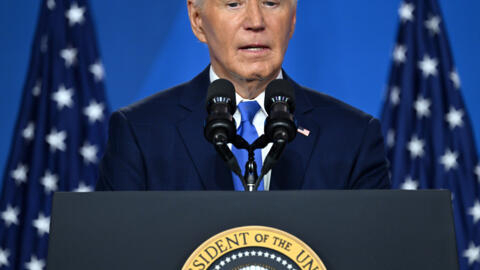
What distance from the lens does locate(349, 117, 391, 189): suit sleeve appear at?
1979 mm

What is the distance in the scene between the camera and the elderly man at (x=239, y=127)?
6.36 ft

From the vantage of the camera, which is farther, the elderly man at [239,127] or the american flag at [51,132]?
the american flag at [51,132]

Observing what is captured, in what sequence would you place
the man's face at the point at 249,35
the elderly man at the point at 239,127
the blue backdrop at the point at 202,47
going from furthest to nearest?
the blue backdrop at the point at 202,47 < the man's face at the point at 249,35 < the elderly man at the point at 239,127

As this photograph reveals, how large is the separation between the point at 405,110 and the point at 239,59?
157 centimetres

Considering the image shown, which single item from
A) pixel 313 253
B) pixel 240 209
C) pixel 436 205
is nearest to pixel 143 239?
pixel 240 209

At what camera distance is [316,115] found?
2.16 meters

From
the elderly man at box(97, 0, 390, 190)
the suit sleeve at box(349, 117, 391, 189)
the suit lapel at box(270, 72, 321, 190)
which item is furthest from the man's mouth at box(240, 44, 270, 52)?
the suit sleeve at box(349, 117, 391, 189)

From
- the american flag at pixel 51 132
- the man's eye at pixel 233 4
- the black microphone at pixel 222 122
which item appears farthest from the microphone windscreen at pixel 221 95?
the american flag at pixel 51 132

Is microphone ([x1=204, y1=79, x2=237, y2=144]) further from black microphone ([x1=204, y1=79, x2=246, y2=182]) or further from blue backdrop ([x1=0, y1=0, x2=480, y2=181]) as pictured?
blue backdrop ([x1=0, y1=0, x2=480, y2=181])

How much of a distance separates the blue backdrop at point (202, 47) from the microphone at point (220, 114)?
2.10m

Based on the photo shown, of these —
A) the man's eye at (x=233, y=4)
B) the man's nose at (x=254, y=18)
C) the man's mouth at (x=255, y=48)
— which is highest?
the man's eye at (x=233, y=4)

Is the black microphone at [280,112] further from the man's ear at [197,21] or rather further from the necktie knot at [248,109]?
the man's ear at [197,21]

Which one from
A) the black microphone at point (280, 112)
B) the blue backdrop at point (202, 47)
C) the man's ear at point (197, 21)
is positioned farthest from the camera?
the blue backdrop at point (202, 47)

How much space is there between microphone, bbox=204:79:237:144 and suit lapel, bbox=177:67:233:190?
0.55 metres
